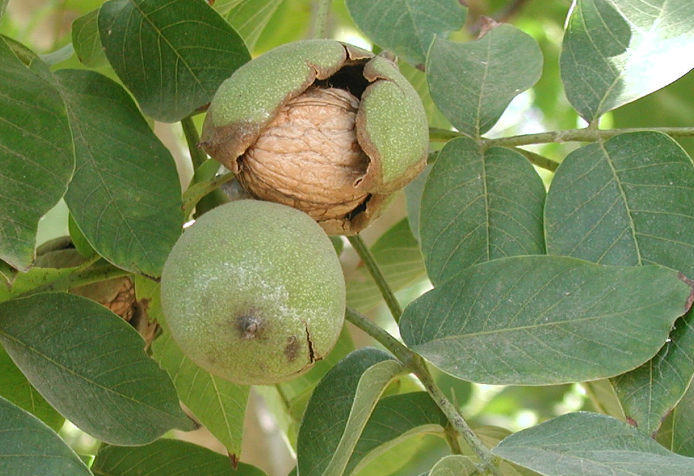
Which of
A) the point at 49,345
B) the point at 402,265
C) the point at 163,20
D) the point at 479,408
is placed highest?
the point at 163,20

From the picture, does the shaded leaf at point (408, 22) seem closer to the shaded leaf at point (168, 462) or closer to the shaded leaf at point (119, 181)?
the shaded leaf at point (119, 181)

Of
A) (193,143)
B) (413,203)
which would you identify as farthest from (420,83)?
(193,143)

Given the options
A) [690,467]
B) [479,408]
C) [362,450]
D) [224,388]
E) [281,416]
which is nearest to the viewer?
[690,467]

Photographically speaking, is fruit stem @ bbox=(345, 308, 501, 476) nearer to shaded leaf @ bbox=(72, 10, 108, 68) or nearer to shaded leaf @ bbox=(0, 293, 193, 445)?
shaded leaf @ bbox=(0, 293, 193, 445)

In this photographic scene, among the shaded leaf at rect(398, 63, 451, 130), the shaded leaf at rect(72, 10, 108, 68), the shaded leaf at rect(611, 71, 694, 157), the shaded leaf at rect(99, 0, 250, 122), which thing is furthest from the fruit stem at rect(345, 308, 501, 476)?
the shaded leaf at rect(611, 71, 694, 157)

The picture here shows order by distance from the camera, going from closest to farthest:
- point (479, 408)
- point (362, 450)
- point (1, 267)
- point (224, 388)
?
point (1, 267), point (362, 450), point (224, 388), point (479, 408)

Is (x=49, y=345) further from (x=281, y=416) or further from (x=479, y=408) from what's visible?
(x=479, y=408)

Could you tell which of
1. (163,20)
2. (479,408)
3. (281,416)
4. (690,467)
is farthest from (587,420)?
(479,408)
